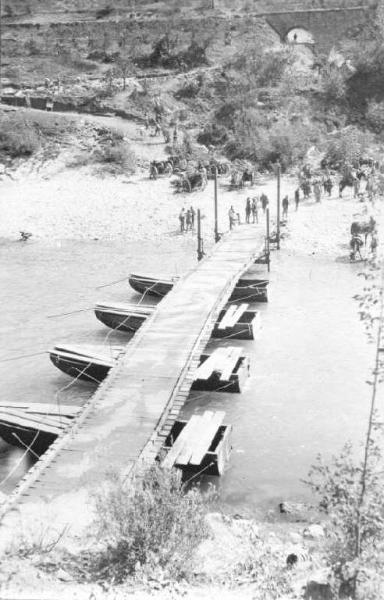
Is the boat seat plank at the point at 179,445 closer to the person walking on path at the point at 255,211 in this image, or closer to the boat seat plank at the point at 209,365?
the boat seat plank at the point at 209,365

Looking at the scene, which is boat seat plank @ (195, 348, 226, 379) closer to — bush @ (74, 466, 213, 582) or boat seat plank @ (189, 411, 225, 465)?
boat seat plank @ (189, 411, 225, 465)

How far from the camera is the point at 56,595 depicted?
27.0 feet

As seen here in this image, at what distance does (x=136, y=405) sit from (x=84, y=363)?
12.7ft

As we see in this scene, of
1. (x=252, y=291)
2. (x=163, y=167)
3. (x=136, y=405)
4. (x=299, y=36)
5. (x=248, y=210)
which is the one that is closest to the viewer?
(x=136, y=405)

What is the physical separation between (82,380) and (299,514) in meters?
7.95

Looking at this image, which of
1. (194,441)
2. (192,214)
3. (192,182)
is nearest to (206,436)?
(194,441)

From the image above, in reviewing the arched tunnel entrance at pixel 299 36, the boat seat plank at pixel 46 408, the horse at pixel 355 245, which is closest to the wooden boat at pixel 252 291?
the horse at pixel 355 245

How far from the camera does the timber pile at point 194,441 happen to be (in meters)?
13.2

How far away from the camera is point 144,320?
21.8 meters

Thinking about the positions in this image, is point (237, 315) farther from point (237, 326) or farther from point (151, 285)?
point (151, 285)

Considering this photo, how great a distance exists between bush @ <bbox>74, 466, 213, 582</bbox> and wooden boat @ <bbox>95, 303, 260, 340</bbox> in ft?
37.9

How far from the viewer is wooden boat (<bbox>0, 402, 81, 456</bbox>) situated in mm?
14320

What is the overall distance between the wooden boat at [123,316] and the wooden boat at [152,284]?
325 centimetres

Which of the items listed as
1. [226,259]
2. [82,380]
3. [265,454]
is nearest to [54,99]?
[226,259]
